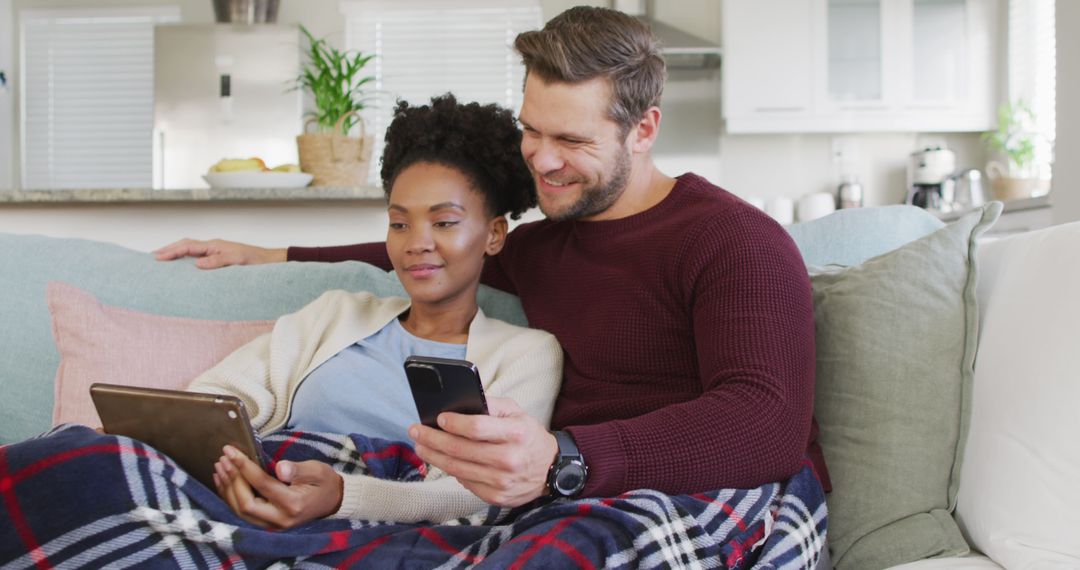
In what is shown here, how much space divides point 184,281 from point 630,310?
2.88ft

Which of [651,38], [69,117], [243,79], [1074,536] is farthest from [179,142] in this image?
[1074,536]

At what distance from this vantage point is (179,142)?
200 inches

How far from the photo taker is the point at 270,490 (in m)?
1.15

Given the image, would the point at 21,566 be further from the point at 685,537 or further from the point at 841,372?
the point at 841,372

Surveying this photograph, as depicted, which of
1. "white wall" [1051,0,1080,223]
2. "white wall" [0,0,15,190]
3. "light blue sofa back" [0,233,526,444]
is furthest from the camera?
"white wall" [0,0,15,190]

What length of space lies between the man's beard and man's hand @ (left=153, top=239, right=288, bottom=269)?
2.34 feet

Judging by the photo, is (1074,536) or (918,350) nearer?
(1074,536)

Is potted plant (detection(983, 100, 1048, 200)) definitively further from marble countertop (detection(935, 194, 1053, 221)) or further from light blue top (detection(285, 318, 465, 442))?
light blue top (detection(285, 318, 465, 442))

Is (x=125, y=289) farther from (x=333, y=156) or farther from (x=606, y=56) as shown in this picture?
(x=333, y=156)

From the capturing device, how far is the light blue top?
1502 millimetres

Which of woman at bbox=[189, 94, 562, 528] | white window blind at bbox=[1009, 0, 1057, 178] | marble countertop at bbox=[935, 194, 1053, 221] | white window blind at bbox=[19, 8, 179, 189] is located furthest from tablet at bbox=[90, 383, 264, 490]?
white window blind at bbox=[19, 8, 179, 189]

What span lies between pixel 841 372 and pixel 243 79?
427 centimetres

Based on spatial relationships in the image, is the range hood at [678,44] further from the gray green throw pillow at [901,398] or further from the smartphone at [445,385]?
the smartphone at [445,385]

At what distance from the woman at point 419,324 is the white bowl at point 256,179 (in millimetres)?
1380
